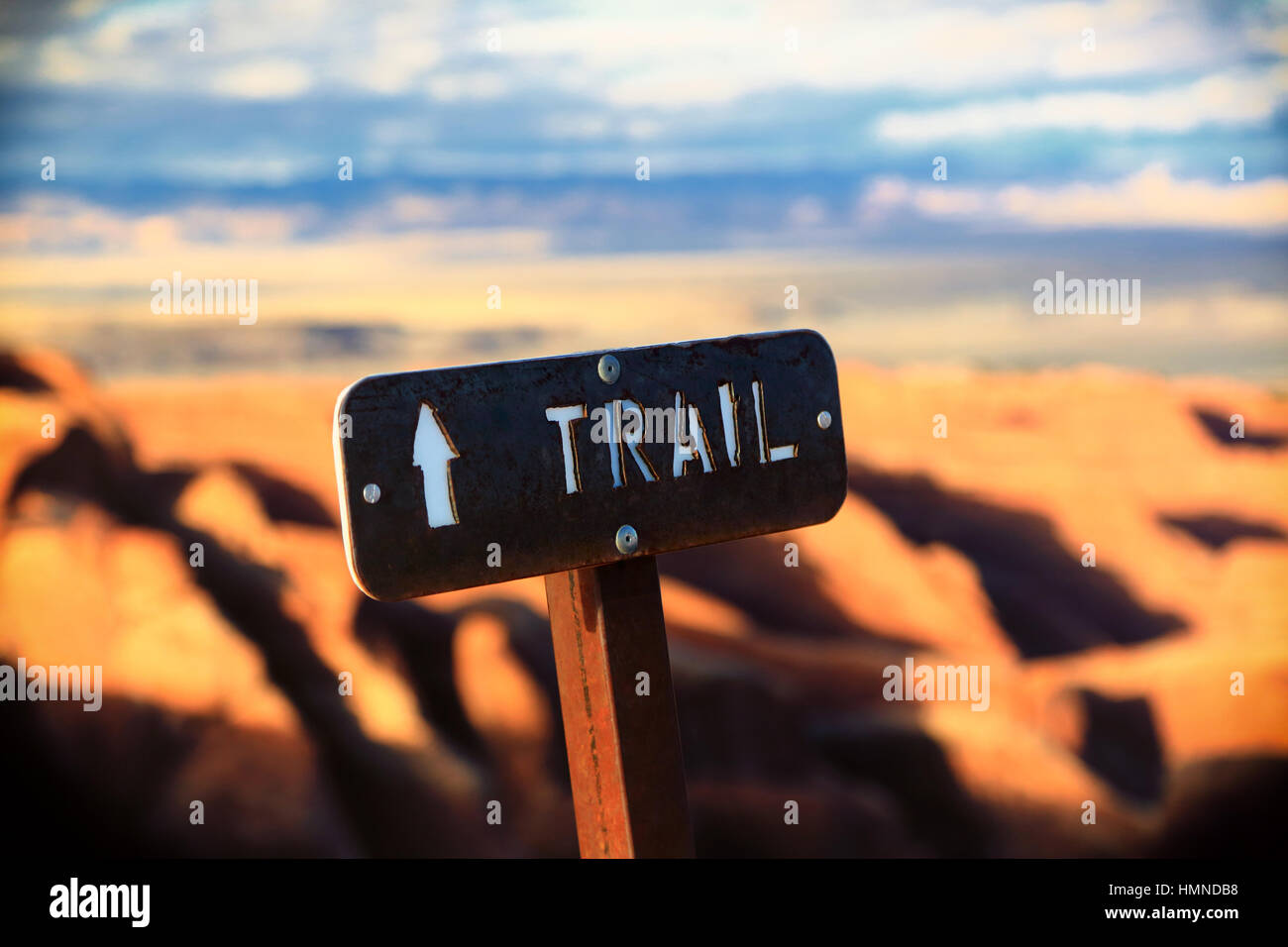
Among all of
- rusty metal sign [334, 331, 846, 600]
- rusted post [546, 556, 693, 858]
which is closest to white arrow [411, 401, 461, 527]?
rusty metal sign [334, 331, 846, 600]

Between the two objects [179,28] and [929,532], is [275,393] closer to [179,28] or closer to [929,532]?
[179,28]

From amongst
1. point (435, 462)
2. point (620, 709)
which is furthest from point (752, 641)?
point (435, 462)

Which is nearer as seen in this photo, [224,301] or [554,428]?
[554,428]

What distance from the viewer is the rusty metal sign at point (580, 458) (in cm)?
64

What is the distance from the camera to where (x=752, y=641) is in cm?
207

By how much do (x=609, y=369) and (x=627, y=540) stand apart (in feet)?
0.36

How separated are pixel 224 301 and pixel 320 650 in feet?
2.18

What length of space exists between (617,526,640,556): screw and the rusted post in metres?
0.02

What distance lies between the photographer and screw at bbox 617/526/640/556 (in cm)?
71

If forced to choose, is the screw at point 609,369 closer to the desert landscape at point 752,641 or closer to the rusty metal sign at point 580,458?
the rusty metal sign at point 580,458

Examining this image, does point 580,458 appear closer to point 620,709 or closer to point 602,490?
point 602,490

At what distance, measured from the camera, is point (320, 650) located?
198 centimetres

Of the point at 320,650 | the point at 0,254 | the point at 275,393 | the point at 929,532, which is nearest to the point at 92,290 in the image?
the point at 0,254

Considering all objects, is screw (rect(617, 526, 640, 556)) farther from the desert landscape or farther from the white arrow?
the desert landscape
